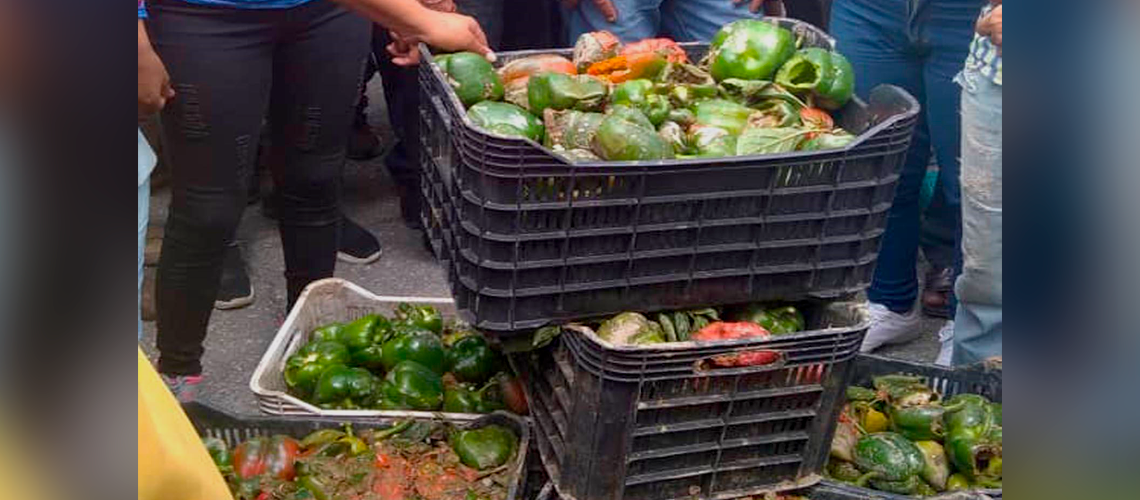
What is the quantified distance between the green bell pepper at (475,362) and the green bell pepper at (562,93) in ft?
2.40

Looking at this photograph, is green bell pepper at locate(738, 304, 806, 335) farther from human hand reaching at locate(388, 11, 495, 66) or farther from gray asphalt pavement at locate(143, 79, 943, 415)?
gray asphalt pavement at locate(143, 79, 943, 415)

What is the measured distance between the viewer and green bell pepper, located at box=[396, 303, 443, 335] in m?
3.01

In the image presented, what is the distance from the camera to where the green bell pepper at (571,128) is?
2.14 meters

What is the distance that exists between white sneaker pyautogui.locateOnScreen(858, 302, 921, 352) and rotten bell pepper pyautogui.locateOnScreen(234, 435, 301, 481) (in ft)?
6.62

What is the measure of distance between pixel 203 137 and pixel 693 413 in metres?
1.35

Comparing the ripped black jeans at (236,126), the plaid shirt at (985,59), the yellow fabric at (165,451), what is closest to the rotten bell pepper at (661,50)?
the plaid shirt at (985,59)

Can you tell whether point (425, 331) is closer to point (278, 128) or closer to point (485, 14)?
point (278, 128)

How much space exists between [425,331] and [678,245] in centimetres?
102

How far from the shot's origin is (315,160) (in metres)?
3.10

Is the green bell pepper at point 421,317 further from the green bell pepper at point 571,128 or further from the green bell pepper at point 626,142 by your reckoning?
the green bell pepper at point 626,142

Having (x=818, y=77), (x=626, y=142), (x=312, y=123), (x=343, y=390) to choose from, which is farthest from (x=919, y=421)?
(x=312, y=123)

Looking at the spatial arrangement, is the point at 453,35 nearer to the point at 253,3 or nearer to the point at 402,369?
the point at 253,3

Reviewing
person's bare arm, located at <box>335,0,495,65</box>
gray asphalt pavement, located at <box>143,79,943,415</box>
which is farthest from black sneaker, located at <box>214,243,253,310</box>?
person's bare arm, located at <box>335,0,495,65</box>

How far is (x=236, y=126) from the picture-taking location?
2.75 meters
